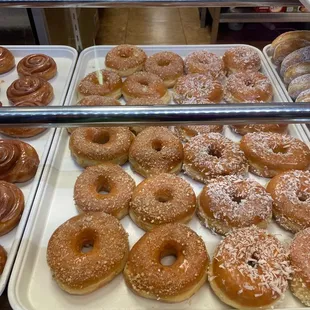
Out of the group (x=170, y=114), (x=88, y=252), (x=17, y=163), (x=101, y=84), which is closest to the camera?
(x=170, y=114)

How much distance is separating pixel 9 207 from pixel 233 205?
829 mm

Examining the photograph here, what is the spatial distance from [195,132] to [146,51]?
0.81 meters

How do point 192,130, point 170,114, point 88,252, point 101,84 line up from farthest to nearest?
point 101,84 → point 192,130 → point 88,252 → point 170,114

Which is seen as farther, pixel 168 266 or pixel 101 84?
pixel 101 84

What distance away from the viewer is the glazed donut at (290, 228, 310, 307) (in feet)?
3.83

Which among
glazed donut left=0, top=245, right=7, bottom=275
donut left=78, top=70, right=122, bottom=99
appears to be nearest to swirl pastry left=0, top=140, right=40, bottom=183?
glazed donut left=0, top=245, right=7, bottom=275

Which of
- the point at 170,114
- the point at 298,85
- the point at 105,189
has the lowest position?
the point at 105,189

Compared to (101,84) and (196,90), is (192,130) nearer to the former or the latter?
(196,90)

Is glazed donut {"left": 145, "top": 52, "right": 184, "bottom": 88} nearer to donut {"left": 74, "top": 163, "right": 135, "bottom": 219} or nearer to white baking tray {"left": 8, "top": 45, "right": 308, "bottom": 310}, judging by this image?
white baking tray {"left": 8, "top": 45, "right": 308, "bottom": 310}

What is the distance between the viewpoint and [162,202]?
143 cm

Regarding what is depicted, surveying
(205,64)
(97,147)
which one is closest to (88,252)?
(97,147)

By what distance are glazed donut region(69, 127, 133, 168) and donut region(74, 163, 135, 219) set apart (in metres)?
0.07

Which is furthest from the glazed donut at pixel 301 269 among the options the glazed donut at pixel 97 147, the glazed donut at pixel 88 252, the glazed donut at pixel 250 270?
the glazed donut at pixel 97 147

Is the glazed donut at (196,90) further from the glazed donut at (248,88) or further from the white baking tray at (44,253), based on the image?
the white baking tray at (44,253)
